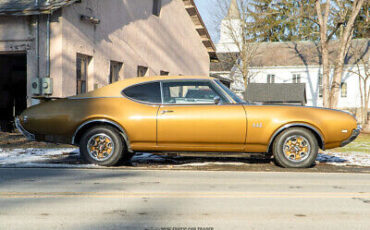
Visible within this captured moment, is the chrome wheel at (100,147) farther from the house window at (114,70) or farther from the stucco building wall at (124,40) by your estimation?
the house window at (114,70)

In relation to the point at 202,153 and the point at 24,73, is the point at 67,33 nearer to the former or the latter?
the point at 24,73

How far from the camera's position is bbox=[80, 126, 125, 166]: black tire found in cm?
788

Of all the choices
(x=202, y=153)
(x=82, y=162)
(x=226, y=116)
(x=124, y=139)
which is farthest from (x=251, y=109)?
(x=82, y=162)

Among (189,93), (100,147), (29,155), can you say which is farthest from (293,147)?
(29,155)

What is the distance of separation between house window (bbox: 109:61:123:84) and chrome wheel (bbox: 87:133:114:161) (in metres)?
8.90

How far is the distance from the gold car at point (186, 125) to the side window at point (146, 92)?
0.02 metres

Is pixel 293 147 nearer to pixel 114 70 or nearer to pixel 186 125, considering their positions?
pixel 186 125

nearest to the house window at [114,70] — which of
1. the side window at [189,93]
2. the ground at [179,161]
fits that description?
the ground at [179,161]

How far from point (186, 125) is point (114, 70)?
970 cm

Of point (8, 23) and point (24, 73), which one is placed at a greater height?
point (8, 23)

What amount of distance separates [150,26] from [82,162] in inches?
469

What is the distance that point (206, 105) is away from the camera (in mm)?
7914

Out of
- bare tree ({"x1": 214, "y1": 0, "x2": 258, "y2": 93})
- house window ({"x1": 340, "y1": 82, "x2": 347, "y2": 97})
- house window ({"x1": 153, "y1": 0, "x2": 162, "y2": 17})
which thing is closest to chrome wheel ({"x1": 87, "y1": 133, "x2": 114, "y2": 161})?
house window ({"x1": 153, "y1": 0, "x2": 162, "y2": 17})

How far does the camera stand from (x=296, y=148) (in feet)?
25.9
